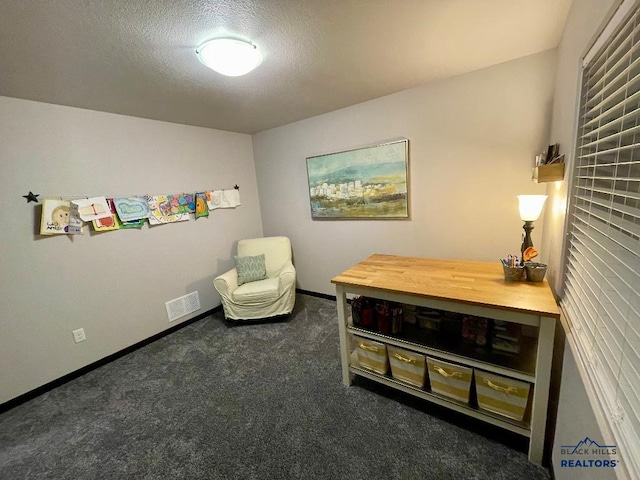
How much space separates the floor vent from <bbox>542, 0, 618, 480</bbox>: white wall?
320 cm

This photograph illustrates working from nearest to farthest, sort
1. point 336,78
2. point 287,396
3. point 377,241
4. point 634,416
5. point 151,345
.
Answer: point 634,416
point 287,396
point 336,78
point 151,345
point 377,241

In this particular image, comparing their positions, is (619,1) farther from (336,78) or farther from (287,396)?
(287,396)

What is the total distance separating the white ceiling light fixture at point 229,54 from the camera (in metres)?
1.44

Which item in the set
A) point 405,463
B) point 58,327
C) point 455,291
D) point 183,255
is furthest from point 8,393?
point 455,291

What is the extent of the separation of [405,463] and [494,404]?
57 cm

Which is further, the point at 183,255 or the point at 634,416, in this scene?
the point at 183,255

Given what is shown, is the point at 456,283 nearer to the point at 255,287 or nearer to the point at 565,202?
the point at 565,202

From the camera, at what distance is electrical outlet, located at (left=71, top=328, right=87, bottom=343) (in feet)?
7.40

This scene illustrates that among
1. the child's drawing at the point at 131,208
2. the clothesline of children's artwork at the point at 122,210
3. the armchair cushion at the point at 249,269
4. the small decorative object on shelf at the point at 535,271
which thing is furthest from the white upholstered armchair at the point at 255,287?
the small decorative object on shelf at the point at 535,271

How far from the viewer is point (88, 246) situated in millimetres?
2311

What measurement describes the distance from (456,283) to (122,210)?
2.88 m

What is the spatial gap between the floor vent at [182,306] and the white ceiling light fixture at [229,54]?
2.41 metres

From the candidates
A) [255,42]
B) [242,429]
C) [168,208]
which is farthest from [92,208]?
[242,429]

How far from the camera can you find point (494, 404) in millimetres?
1419
